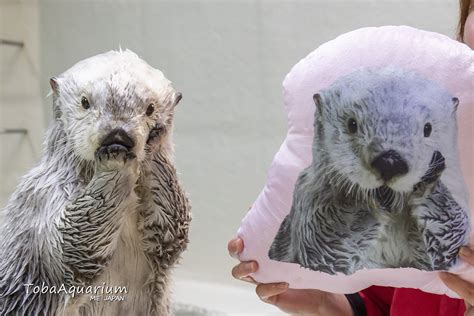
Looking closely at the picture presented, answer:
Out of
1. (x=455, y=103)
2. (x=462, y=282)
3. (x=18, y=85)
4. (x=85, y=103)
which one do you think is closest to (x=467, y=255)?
(x=462, y=282)

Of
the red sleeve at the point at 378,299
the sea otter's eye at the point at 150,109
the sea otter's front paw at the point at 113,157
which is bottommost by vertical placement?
the red sleeve at the point at 378,299

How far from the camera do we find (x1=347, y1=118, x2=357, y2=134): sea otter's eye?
57cm

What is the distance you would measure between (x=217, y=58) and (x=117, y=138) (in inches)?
13.8

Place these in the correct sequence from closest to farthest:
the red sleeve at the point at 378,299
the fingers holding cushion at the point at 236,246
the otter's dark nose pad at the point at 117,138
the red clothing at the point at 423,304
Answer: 1. the otter's dark nose pad at the point at 117,138
2. the fingers holding cushion at the point at 236,246
3. the red clothing at the point at 423,304
4. the red sleeve at the point at 378,299

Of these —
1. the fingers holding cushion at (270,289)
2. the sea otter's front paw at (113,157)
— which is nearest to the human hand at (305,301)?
the fingers holding cushion at (270,289)

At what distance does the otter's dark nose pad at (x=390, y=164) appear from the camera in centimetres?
56

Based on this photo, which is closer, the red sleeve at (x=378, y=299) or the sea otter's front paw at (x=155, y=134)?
the sea otter's front paw at (x=155, y=134)

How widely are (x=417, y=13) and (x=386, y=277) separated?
512 millimetres

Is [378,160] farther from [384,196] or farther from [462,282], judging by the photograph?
[462,282]

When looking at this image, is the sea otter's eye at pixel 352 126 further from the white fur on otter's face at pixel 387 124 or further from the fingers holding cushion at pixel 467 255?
the fingers holding cushion at pixel 467 255

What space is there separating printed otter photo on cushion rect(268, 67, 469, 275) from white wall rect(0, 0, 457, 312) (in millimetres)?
168

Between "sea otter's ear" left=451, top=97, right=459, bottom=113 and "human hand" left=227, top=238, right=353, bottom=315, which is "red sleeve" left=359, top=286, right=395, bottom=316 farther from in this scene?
"sea otter's ear" left=451, top=97, right=459, bottom=113

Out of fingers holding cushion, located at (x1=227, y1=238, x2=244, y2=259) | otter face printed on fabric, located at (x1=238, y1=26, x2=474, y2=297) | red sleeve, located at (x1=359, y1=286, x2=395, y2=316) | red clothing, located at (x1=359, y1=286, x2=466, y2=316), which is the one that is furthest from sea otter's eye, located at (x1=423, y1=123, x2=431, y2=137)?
red sleeve, located at (x1=359, y1=286, x2=395, y2=316)

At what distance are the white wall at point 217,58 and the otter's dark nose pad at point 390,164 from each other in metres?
0.23
